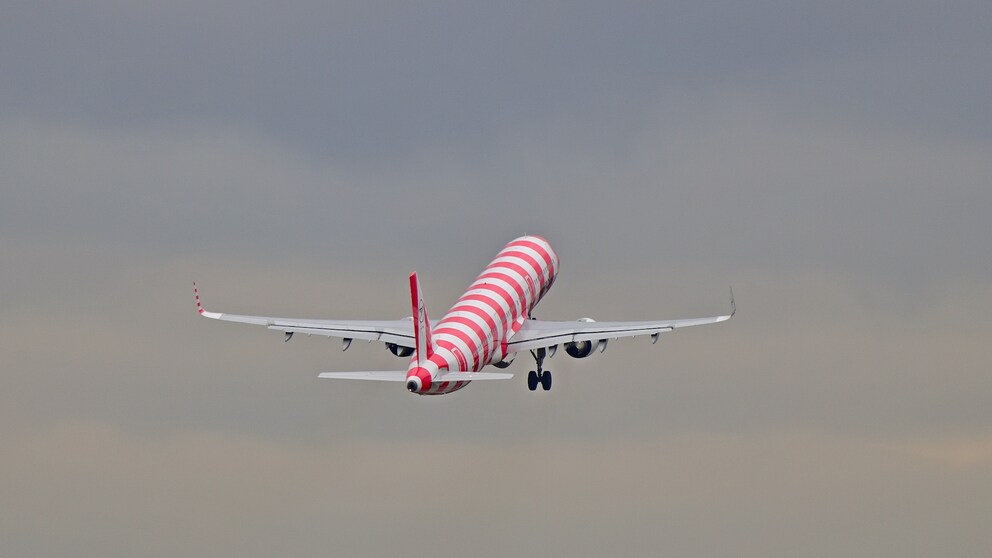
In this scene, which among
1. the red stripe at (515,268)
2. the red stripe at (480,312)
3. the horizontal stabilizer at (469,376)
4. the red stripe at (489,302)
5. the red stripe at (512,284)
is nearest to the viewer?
the horizontal stabilizer at (469,376)

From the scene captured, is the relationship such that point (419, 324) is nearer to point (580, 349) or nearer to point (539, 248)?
point (580, 349)

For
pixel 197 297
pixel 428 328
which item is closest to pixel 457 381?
pixel 428 328

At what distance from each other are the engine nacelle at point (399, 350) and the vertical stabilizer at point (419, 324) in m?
10.3

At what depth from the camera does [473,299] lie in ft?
454

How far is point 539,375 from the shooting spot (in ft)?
465

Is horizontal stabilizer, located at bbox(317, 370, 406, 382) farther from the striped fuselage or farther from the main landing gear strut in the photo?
the main landing gear strut

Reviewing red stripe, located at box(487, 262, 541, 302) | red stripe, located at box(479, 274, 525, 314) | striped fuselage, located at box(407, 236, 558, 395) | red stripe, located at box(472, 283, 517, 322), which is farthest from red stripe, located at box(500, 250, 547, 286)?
red stripe, located at box(472, 283, 517, 322)

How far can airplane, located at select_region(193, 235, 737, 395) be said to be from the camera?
128375mm

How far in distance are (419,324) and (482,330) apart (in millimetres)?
7095

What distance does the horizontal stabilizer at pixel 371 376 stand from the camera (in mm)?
121188

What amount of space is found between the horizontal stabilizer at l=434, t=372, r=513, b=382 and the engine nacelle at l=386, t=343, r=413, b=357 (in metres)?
11.5

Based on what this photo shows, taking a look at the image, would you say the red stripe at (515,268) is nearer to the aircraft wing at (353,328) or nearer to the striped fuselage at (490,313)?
the striped fuselage at (490,313)

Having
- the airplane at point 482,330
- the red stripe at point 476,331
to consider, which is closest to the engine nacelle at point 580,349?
the airplane at point 482,330

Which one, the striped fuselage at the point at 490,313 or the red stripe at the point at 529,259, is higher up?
the red stripe at the point at 529,259
